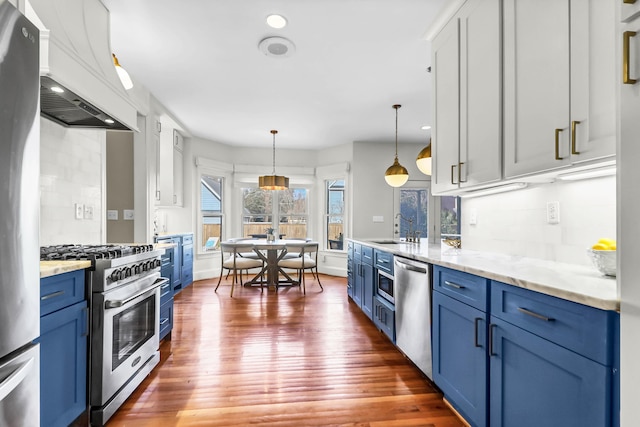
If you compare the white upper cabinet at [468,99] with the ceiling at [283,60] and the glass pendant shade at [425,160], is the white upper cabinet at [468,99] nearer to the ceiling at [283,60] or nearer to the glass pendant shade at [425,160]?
the ceiling at [283,60]

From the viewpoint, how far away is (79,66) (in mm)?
1730

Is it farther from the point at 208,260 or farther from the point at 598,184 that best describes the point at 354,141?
the point at 598,184

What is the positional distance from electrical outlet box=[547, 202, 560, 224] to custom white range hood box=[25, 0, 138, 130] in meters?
2.67

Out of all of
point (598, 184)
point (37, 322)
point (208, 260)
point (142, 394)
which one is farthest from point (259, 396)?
point (208, 260)

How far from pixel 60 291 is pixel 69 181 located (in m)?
1.35

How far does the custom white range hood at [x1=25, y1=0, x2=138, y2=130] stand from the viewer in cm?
157

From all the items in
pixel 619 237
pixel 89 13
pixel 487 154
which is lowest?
pixel 619 237

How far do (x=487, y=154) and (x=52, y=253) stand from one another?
8.12 feet

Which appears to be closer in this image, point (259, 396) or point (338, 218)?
point (259, 396)

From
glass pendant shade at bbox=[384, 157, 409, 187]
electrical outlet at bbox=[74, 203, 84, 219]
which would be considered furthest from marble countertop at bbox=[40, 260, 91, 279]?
glass pendant shade at bbox=[384, 157, 409, 187]

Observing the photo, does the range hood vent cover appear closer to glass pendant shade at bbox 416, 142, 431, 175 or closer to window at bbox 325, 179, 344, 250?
glass pendant shade at bbox 416, 142, 431, 175

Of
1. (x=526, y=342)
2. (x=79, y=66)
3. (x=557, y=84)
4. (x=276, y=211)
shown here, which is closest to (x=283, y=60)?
(x=79, y=66)

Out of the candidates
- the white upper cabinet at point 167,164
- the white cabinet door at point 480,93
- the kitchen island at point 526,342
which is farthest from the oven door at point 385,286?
the white upper cabinet at point 167,164

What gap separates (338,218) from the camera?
6.55 meters
